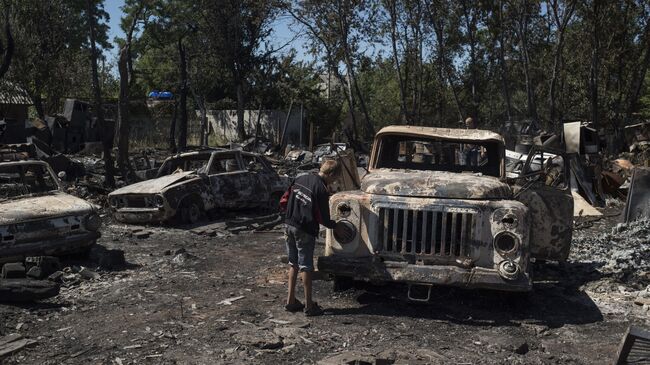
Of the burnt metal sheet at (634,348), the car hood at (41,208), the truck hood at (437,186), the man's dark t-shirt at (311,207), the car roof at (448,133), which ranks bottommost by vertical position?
the burnt metal sheet at (634,348)

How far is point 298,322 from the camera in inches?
246

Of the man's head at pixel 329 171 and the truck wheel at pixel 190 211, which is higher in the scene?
the man's head at pixel 329 171

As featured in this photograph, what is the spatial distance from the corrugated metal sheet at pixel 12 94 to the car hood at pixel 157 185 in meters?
18.8

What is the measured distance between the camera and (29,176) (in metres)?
9.32

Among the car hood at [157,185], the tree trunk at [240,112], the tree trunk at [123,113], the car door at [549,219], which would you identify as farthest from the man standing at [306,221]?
the tree trunk at [240,112]

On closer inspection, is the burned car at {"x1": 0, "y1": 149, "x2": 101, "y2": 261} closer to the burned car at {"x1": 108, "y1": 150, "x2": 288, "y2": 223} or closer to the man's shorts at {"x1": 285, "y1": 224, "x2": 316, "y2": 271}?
the burned car at {"x1": 108, "y1": 150, "x2": 288, "y2": 223}

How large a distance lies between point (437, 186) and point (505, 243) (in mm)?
829

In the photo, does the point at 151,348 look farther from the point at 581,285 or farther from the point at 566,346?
the point at 581,285

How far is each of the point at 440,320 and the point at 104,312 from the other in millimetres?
3273

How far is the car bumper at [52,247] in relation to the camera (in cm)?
788

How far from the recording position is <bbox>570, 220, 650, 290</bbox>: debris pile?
7.96 metres

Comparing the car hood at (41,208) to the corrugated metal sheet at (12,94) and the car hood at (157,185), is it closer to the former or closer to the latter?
the car hood at (157,185)

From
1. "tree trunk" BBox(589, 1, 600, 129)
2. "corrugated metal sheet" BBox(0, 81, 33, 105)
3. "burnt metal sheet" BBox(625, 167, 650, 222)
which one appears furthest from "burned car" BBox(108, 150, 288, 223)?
"corrugated metal sheet" BBox(0, 81, 33, 105)

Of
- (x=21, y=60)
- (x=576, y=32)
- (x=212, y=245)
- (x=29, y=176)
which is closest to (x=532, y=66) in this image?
(x=576, y=32)
